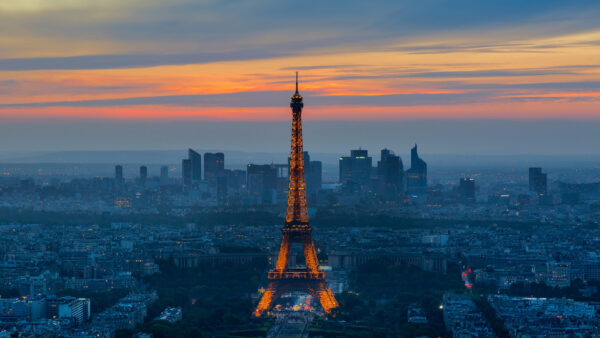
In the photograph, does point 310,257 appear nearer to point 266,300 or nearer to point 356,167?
point 266,300

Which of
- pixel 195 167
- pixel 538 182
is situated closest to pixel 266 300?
pixel 538 182

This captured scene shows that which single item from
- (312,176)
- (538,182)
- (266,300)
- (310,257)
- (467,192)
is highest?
(312,176)

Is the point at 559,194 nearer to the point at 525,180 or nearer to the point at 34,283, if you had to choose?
the point at 525,180

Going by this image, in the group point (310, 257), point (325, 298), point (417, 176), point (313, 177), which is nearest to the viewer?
point (325, 298)

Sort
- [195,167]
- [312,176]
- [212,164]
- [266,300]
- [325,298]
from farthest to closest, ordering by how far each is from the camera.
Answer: [195,167]
[212,164]
[312,176]
[325,298]
[266,300]

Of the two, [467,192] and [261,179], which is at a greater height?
[261,179]

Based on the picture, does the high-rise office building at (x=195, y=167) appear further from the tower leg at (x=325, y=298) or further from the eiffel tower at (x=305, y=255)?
the tower leg at (x=325, y=298)

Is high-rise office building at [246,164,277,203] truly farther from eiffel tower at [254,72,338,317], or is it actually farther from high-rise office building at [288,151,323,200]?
eiffel tower at [254,72,338,317]
